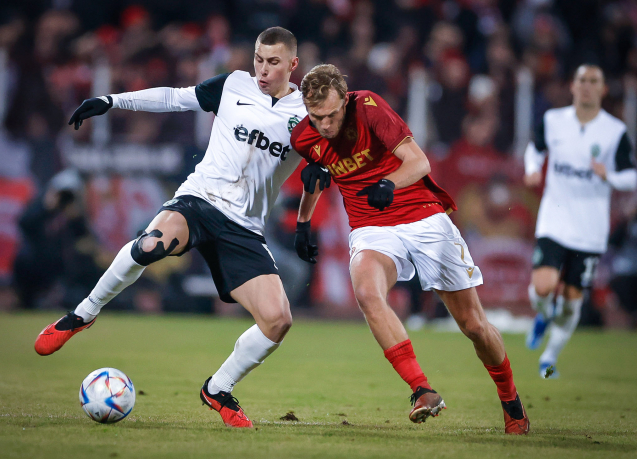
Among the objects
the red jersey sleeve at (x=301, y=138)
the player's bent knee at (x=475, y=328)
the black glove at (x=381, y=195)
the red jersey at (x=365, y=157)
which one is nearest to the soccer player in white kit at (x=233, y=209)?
the red jersey sleeve at (x=301, y=138)

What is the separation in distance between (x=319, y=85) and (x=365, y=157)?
2.08 ft

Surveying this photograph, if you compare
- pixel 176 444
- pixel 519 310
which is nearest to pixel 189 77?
pixel 519 310

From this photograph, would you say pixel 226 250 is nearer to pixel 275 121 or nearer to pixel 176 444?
pixel 275 121

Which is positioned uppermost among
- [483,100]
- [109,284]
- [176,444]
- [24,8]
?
[24,8]

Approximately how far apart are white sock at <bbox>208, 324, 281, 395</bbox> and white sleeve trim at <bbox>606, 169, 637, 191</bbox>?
467 centimetres

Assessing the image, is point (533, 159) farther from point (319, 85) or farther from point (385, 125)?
point (319, 85)

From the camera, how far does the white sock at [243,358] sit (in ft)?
16.9

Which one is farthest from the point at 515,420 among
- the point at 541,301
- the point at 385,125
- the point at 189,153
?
the point at 189,153

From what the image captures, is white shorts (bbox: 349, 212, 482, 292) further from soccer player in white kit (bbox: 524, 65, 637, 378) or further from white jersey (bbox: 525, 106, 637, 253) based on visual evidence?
white jersey (bbox: 525, 106, 637, 253)

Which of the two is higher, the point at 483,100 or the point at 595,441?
the point at 483,100

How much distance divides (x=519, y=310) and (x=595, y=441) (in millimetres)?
8132

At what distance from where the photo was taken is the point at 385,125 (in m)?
4.86

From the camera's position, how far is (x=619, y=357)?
9.78 meters

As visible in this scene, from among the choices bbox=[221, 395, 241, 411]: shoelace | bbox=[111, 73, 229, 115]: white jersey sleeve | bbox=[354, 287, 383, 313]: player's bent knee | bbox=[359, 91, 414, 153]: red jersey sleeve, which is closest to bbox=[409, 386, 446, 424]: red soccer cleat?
bbox=[354, 287, 383, 313]: player's bent knee
